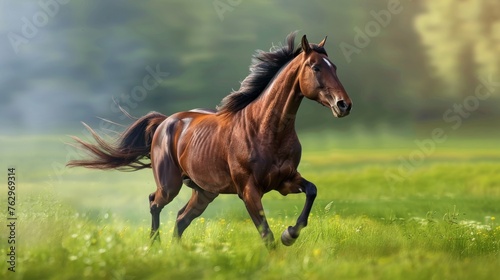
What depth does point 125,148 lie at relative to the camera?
341 inches

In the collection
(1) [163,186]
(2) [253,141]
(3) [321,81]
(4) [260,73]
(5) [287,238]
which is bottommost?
(5) [287,238]

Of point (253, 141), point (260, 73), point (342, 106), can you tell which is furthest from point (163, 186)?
point (342, 106)

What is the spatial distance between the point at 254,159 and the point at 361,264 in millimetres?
1447

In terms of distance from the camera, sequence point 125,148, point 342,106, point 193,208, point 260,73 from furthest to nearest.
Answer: point 125,148 → point 193,208 → point 260,73 → point 342,106

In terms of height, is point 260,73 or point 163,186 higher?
point 260,73

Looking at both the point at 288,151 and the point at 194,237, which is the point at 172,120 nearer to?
the point at 194,237

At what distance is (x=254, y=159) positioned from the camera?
6.65 m

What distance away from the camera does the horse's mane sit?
703cm

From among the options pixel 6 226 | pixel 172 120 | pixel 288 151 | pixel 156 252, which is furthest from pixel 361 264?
pixel 6 226

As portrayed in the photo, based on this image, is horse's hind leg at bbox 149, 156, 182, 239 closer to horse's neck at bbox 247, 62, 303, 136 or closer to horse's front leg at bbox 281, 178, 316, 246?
horse's neck at bbox 247, 62, 303, 136

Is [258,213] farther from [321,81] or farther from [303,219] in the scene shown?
[321,81]

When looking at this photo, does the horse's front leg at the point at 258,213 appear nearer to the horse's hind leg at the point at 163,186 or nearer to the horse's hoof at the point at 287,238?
the horse's hoof at the point at 287,238

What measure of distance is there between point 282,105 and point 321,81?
49 cm

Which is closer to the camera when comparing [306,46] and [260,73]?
[306,46]
